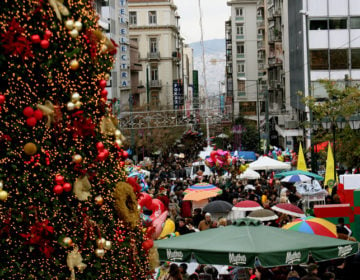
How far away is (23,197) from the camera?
24.3ft

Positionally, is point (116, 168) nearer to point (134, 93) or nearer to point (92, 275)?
point (92, 275)

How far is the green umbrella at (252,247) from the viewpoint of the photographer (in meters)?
11.4

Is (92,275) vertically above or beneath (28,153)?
beneath

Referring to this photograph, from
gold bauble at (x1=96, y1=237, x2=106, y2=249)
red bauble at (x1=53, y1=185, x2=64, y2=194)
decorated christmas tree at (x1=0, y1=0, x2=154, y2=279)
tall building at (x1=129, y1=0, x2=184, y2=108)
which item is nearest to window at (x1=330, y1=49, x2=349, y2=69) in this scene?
decorated christmas tree at (x1=0, y1=0, x2=154, y2=279)

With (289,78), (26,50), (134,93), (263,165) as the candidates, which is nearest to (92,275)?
(26,50)

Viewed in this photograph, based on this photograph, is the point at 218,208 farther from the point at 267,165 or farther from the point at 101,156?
the point at 267,165

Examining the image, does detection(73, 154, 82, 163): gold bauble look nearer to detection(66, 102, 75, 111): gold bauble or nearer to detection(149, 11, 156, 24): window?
detection(66, 102, 75, 111): gold bauble

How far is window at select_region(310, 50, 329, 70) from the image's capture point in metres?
50.7

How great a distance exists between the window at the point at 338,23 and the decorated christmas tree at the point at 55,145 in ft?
146

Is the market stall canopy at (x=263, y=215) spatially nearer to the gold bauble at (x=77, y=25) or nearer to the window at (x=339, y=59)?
the gold bauble at (x=77, y=25)

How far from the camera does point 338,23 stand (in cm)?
5131

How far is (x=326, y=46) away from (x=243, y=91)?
50.4 meters

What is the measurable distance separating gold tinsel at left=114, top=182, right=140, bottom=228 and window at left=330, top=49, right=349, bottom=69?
43844 mm

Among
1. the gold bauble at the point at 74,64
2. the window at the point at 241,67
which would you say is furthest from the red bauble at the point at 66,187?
the window at the point at 241,67
